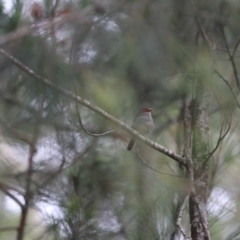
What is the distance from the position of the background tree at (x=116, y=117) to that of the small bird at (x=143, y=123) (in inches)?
1.2

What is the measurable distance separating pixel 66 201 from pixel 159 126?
29.0 inches

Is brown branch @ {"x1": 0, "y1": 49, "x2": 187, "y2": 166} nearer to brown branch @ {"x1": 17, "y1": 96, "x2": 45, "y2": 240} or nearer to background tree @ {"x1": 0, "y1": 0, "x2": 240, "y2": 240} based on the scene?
background tree @ {"x1": 0, "y1": 0, "x2": 240, "y2": 240}

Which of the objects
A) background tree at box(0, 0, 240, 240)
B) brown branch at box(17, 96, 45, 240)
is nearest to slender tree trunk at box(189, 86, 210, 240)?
background tree at box(0, 0, 240, 240)

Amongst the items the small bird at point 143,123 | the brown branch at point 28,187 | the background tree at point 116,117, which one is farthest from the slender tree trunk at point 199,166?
the brown branch at point 28,187

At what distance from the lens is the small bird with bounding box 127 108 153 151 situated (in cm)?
254

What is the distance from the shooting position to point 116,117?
2334mm

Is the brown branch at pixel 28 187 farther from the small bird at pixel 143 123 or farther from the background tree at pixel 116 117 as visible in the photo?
the small bird at pixel 143 123

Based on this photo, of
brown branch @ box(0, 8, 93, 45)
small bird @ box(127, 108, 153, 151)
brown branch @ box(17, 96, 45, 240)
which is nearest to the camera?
brown branch @ box(0, 8, 93, 45)

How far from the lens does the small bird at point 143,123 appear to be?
2.54 meters

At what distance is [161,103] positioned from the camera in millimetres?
2826

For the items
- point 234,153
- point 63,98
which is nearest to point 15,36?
point 63,98

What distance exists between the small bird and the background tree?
0.10 feet

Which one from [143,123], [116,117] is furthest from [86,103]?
[143,123]

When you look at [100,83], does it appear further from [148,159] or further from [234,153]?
[234,153]
